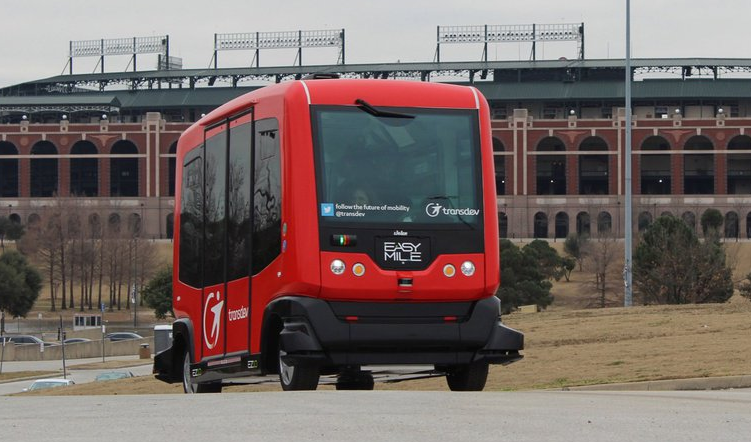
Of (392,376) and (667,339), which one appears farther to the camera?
(667,339)

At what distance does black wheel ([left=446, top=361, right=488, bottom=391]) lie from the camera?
1478 centimetres

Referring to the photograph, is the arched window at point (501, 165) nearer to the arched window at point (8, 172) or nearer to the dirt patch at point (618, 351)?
the arched window at point (8, 172)

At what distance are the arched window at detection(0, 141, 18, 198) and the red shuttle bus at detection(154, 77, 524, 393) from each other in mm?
114962

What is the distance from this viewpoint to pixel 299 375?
14289mm

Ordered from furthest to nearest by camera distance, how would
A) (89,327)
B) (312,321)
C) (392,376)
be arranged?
(89,327)
(392,376)
(312,321)

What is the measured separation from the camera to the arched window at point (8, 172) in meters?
126

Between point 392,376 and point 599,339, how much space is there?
1374 centimetres

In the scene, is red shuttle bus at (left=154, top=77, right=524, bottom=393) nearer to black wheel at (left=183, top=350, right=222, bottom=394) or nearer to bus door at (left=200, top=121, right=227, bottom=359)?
bus door at (left=200, top=121, right=227, bottom=359)

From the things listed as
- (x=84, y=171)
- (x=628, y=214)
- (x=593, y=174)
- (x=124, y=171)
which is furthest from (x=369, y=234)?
(x=84, y=171)

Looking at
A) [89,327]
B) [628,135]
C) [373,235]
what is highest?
[628,135]

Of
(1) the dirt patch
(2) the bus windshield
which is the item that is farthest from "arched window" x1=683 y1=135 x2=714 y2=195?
(2) the bus windshield

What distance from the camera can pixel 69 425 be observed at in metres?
10.7

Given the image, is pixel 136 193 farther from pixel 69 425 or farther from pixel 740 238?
pixel 69 425

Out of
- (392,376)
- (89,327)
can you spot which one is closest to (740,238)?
(89,327)
